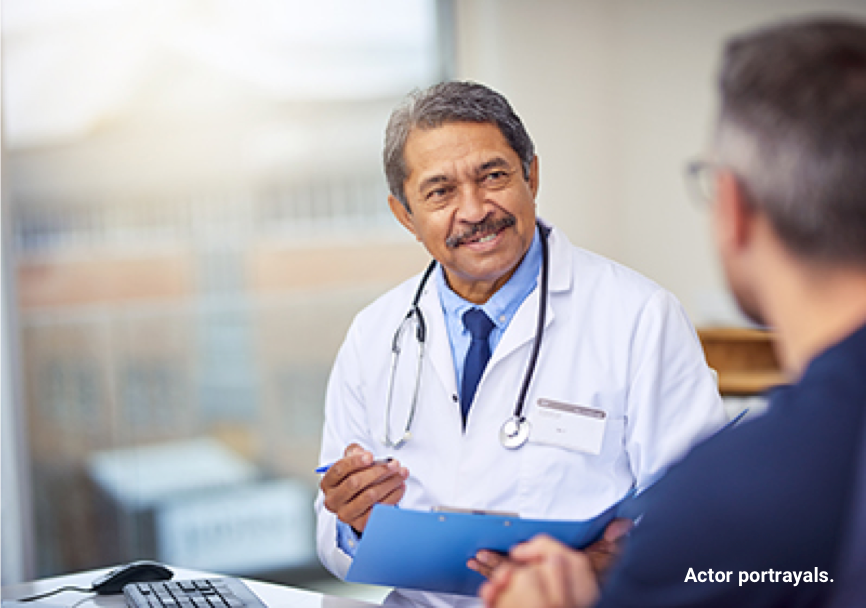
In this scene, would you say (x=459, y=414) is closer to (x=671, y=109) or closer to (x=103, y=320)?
(x=103, y=320)

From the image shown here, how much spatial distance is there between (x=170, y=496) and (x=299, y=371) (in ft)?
2.04

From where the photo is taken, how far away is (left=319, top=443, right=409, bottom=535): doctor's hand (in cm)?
145

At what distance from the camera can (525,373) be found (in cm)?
161

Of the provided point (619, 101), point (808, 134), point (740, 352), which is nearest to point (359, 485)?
point (808, 134)

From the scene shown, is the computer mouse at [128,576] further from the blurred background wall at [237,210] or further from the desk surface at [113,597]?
the blurred background wall at [237,210]

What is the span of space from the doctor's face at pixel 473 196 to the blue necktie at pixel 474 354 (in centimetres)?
8

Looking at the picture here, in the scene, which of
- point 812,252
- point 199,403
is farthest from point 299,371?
point 812,252

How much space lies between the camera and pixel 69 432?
9.77ft

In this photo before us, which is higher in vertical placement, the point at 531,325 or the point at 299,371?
the point at 531,325

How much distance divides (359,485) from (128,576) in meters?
0.42

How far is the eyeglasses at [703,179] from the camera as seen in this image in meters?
0.81

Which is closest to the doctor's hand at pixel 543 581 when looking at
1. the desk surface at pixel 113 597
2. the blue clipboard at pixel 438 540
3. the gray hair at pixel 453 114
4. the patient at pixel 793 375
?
the patient at pixel 793 375

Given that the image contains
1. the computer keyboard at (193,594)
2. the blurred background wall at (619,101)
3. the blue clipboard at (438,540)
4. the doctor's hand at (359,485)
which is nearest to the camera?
the blue clipboard at (438,540)

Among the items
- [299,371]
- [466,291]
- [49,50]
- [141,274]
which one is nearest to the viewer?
[466,291]
